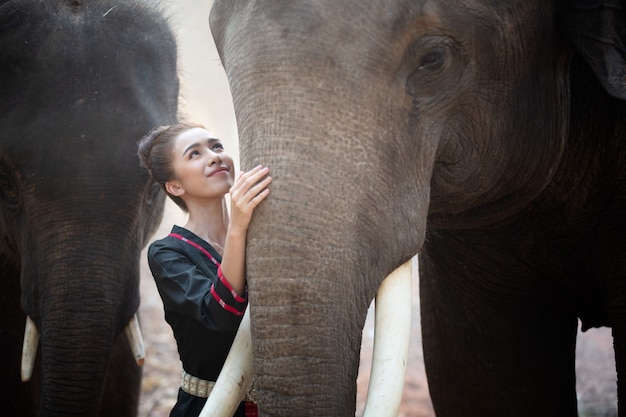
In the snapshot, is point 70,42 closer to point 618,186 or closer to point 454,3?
point 454,3

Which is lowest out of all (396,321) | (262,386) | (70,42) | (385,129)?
(262,386)

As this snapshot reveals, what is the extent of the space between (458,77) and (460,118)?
12 centimetres

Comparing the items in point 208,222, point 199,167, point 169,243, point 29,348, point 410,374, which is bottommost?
point 29,348

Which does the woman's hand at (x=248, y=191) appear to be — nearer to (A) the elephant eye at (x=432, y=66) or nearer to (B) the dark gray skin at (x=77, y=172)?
(A) the elephant eye at (x=432, y=66)

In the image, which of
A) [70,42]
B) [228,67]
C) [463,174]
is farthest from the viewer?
[70,42]

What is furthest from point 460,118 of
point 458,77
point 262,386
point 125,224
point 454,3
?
point 125,224

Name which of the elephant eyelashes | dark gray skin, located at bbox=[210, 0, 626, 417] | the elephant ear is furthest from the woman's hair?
the elephant ear

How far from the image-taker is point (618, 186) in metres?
2.64

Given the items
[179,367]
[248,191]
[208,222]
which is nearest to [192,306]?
[208,222]

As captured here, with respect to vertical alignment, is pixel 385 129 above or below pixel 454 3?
below

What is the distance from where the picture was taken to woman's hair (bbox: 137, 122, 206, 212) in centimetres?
270

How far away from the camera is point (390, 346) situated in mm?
1985

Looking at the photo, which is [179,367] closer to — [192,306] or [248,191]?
[192,306]

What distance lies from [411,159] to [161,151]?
914 millimetres
